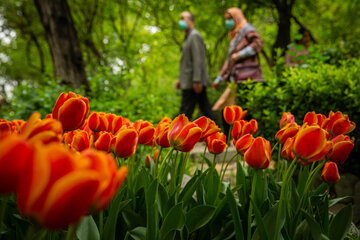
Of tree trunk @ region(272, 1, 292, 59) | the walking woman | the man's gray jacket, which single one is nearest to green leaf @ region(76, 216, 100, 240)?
the walking woman

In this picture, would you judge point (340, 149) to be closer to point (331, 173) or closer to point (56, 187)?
point (331, 173)

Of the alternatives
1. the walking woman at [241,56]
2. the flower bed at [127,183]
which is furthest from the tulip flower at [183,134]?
the walking woman at [241,56]

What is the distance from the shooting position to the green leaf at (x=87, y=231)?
35.2 inches

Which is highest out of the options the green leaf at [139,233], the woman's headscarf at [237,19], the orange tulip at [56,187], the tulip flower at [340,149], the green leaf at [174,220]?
the woman's headscarf at [237,19]

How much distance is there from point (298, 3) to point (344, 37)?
3639mm

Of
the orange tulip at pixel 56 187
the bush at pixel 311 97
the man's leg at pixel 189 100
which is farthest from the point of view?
the man's leg at pixel 189 100

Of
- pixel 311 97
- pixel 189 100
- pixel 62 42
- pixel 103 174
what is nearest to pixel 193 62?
pixel 189 100

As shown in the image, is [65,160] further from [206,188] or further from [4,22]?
[4,22]

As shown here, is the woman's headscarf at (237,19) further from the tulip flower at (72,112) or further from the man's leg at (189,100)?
the tulip flower at (72,112)

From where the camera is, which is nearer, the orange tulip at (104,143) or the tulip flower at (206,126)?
the orange tulip at (104,143)

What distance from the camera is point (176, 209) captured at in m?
0.96

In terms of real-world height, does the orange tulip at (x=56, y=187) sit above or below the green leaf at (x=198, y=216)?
above

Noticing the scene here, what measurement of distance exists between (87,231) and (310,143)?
714mm

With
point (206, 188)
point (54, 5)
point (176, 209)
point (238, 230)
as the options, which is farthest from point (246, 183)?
point (54, 5)
